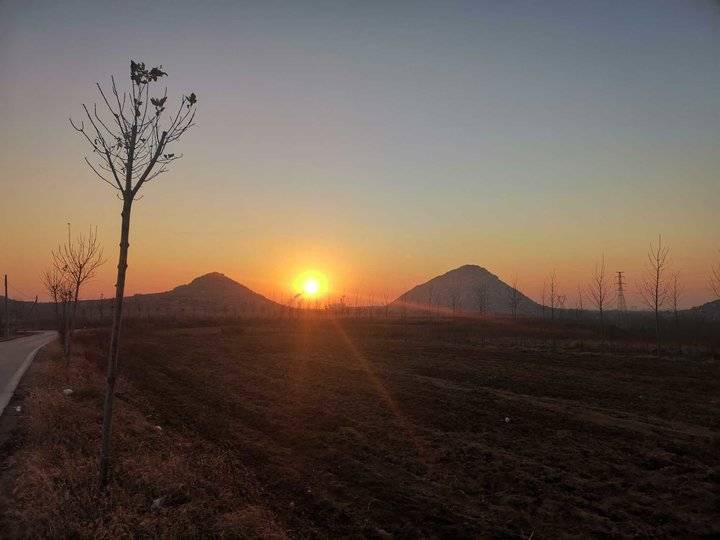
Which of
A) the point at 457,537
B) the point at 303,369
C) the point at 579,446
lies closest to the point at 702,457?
the point at 579,446

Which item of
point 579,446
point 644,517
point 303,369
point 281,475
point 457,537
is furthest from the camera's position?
point 303,369

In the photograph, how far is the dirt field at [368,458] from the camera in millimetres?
6316

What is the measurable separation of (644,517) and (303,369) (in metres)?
17.0

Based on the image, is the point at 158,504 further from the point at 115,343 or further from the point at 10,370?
the point at 10,370

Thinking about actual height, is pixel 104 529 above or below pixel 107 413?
below

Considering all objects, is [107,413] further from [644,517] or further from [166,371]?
[166,371]

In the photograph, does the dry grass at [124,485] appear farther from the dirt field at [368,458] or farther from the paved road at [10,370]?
the paved road at [10,370]

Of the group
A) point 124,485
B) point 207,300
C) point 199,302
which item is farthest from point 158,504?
point 207,300

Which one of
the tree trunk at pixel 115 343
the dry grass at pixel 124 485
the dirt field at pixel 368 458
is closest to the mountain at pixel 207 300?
the dirt field at pixel 368 458

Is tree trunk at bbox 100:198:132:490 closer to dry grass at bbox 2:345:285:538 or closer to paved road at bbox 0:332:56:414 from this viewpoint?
dry grass at bbox 2:345:285:538

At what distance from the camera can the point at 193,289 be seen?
7377 inches

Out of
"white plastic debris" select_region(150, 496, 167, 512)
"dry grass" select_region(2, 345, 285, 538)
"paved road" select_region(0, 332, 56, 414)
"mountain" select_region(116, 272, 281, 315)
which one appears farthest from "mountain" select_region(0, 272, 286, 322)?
"white plastic debris" select_region(150, 496, 167, 512)

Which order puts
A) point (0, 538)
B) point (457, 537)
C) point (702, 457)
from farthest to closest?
point (702, 457) < point (457, 537) < point (0, 538)

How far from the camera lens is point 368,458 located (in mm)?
9375
